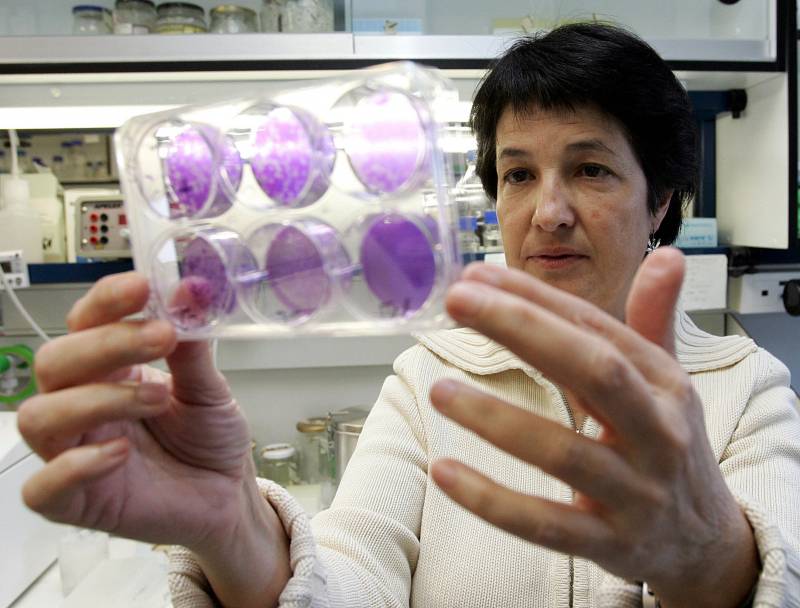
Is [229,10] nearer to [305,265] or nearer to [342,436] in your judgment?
[342,436]

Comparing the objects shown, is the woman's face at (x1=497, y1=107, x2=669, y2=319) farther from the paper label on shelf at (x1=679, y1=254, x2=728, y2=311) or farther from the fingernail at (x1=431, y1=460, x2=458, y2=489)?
the paper label on shelf at (x1=679, y1=254, x2=728, y2=311)

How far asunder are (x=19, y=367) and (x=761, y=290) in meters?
2.24

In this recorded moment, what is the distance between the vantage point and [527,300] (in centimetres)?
50

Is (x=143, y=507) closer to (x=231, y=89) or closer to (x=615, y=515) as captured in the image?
(x=615, y=515)

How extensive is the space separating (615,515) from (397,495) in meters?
0.64

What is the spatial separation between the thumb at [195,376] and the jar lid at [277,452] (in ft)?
4.09

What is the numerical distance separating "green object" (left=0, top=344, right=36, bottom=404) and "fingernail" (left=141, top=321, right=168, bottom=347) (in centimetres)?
161

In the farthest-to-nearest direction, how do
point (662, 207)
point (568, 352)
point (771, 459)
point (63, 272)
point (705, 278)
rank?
point (705, 278) → point (63, 272) → point (662, 207) → point (771, 459) → point (568, 352)

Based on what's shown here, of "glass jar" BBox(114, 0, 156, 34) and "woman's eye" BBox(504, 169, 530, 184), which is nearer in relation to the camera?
"woman's eye" BBox(504, 169, 530, 184)

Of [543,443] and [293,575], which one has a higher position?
[543,443]

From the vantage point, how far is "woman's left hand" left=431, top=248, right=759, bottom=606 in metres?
0.46

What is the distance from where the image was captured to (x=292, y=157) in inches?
24.3

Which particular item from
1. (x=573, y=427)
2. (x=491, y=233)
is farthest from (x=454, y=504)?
(x=491, y=233)

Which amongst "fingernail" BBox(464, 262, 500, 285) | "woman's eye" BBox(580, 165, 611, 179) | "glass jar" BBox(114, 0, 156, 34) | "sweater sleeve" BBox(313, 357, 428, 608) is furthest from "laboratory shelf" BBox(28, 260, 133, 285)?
"fingernail" BBox(464, 262, 500, 285)
